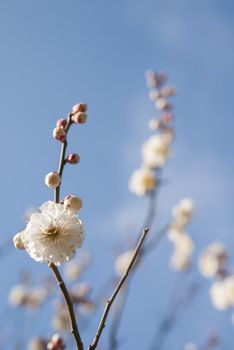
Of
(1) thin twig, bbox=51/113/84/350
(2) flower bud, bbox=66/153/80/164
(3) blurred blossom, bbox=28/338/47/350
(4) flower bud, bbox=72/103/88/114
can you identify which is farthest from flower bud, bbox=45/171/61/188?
(3) blurred blossom, bbox=28/338/47/350

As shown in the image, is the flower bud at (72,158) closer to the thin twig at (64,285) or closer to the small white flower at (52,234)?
the thin twig at (64,285)

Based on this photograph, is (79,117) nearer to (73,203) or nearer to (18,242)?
(73,203)

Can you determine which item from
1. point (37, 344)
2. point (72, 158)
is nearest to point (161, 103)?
point (37, 344)

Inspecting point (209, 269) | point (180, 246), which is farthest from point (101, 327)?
point (180, 246)

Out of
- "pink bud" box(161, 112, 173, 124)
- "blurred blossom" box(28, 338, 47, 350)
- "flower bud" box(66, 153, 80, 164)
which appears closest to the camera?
"flower bud" box(66, 153, 80, 164)

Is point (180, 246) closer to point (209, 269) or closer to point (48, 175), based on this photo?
point (209, 269)

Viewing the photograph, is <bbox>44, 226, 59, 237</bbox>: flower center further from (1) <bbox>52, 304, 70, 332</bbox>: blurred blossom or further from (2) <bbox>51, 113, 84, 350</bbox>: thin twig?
(1) <bbox>52, 304, 70, 332</bbox>: blurred blossom
